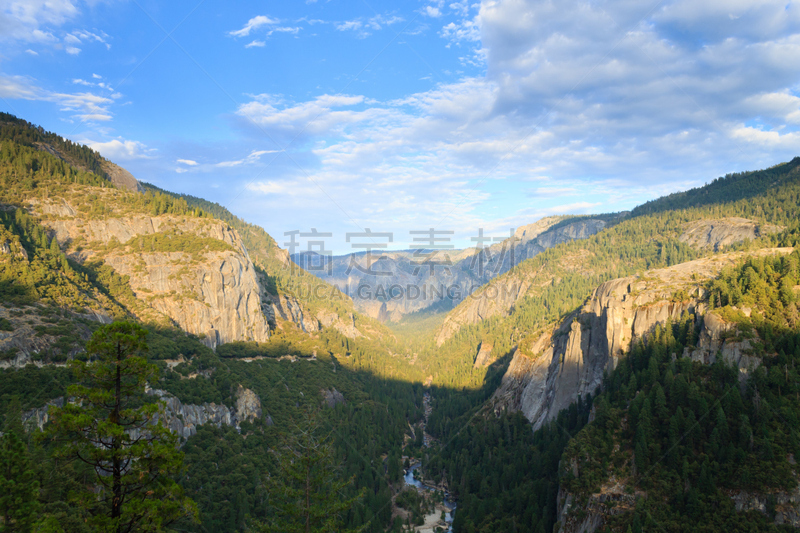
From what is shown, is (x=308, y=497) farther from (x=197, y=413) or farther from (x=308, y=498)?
(x=197, y=413)

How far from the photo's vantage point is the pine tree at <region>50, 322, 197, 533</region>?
22.1m

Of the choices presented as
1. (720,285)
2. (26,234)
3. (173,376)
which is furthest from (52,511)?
(720,285)

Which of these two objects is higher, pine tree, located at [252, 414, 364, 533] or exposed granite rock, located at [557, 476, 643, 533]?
pine tree, located at [252, 414, 364, 533]

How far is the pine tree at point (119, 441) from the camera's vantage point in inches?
869

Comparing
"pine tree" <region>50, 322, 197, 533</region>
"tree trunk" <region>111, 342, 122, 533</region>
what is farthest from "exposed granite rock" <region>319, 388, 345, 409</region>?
"tree trunk" <region>111, 342, 122, 533</region>

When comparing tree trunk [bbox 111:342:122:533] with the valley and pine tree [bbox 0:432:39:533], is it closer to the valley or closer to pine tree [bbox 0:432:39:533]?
the valley

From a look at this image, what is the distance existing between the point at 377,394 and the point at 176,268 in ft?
283

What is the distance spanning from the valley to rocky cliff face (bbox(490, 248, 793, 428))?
Answer: 0.52 metres

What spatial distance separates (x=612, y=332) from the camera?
335 ft

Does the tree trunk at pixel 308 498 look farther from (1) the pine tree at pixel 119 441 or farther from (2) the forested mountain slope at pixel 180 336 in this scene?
(2) the forested mountain slope at pixel 180 336

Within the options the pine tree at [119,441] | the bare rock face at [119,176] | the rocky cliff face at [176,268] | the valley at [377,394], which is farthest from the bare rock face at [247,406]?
the bare rock face at [119,176]

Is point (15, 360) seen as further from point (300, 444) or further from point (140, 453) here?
point (140, 453)

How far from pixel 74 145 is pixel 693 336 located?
20454 cm

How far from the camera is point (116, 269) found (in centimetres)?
12162
